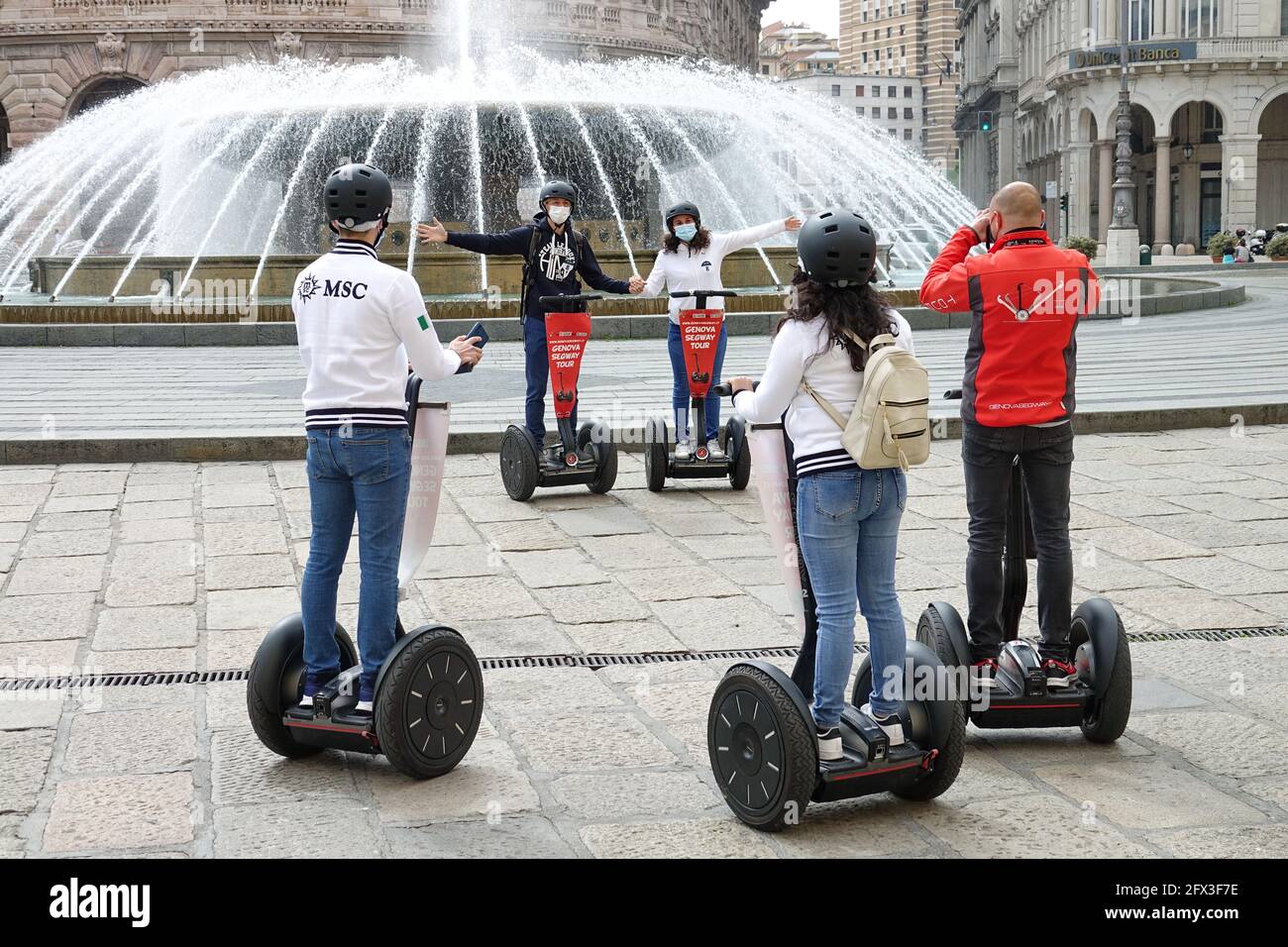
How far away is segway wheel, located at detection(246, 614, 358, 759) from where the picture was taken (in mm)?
4551

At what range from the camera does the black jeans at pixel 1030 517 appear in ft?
15.2

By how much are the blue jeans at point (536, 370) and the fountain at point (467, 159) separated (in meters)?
8.93

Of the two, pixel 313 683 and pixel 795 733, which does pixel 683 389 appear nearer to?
pixel 313 683

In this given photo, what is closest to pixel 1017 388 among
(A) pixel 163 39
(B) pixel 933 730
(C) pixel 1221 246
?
(B) pixel 933 730

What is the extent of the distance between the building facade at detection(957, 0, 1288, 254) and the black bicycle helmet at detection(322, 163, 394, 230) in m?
54.4

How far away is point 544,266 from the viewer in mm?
8688

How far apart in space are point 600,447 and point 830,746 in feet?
17.2

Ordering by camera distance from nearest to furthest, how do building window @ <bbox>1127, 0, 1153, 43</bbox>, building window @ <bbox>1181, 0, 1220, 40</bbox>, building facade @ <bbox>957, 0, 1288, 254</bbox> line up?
building facade @ <bbox>957, 0, 1288, 254</bbox>, building window @ <bbox>1181, 0, 1220, 40</bbox>, building window @ <bbox>1127, 0, 1153, 43</bbox>

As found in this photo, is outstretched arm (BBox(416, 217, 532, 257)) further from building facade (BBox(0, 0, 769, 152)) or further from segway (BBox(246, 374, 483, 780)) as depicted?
building facade (BBox(0, 0, 769, 152))

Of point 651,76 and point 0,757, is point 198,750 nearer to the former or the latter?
point 0,757

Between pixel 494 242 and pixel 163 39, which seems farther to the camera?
pixel 163 39

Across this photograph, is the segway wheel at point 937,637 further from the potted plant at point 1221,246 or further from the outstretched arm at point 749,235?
the potted plant at point 1221,246

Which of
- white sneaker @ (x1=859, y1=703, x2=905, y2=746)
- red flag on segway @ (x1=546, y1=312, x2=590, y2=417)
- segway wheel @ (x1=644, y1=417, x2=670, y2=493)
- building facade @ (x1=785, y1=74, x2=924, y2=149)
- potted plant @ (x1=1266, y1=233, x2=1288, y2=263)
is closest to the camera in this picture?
white sneaker @ (x1=859, y1=703, x2=905, y2=746)

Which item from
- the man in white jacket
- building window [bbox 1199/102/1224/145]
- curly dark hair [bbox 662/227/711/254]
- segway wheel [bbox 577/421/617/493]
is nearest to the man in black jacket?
segway wheel [bbox 577/421/617/493]
